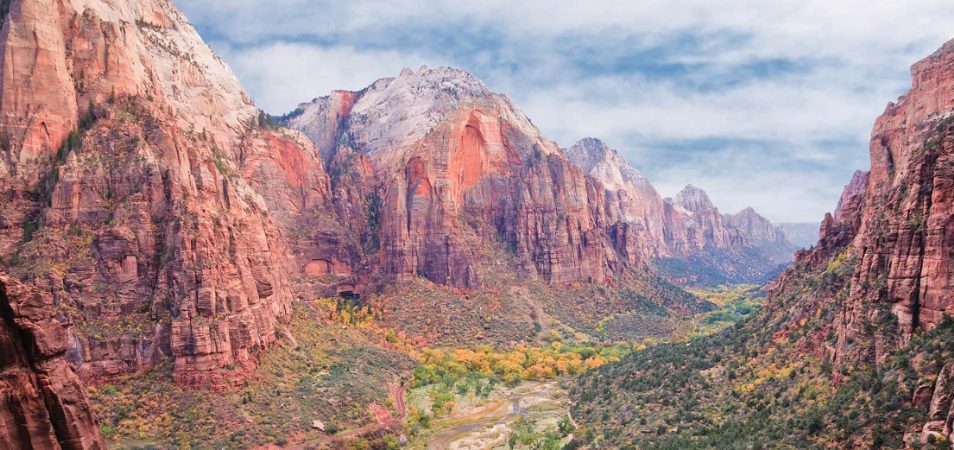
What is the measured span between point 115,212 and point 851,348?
70.0m

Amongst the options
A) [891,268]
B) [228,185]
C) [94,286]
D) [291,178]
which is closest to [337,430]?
[94,286]

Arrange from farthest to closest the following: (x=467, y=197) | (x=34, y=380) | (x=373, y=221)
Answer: (x=373, y=221)
(x=467, y=197)
(x=34, y=380)

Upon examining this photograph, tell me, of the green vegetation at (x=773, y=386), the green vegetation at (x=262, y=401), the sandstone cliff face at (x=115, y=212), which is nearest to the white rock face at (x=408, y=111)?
the green vegetation at (x=262, y=401)

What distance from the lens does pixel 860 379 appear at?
42625 millimetres

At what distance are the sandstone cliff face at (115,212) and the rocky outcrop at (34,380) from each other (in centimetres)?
4591

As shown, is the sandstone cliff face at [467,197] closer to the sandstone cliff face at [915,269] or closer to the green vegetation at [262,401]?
the green vegetation at [262,401]

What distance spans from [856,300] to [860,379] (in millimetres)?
7375

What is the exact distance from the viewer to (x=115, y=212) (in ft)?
209

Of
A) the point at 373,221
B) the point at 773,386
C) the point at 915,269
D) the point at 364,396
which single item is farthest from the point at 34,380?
the point at 373,221

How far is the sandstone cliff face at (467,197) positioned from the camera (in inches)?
5271

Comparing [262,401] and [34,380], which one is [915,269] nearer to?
[34,380]

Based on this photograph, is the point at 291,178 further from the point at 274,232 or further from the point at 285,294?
the point at 285,294

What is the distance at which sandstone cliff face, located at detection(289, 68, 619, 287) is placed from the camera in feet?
439

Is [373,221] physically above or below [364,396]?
above
